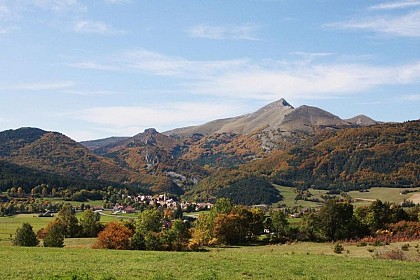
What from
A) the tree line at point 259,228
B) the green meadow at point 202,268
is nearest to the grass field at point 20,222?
the tree line at point 259,228

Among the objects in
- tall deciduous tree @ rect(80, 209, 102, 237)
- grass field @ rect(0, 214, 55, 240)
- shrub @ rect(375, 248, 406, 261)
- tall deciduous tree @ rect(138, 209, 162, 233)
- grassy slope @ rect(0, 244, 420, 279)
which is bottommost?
grass field @ rect(0, 214, 55, 240)

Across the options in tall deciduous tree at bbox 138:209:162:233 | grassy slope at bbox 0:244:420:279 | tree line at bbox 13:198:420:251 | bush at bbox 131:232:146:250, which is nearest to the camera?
grassy slope at bbox 0:244:420:279

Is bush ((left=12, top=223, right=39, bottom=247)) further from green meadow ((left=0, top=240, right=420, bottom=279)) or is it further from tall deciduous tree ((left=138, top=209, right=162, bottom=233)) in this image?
green meadow ((left=0, top=240, right=420, bottom=279))

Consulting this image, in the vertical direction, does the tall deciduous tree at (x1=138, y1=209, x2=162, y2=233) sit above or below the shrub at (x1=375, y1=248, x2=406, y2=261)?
below

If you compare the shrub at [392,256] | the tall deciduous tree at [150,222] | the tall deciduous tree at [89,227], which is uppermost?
the shrub at [392,256]

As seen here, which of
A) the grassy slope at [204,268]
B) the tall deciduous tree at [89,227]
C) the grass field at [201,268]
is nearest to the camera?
the grass field at [201,268]

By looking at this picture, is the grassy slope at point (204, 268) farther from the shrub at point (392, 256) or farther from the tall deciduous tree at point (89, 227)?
the tall deciduous tree at point (89, 227)

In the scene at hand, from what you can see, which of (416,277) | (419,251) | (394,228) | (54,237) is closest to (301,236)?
(394,228)

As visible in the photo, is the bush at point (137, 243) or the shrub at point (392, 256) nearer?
the shrub at point (392, 256)

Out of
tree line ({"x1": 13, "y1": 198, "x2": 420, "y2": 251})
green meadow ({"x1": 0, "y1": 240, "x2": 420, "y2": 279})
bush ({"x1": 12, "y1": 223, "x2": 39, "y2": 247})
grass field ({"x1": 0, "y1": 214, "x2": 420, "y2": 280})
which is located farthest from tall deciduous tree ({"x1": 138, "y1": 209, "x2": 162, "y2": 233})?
green meadow ({"x1": 0, "y1": 240, "x2": 420, "y2": 279})

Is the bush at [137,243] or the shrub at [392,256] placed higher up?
the shrub at [392,256]

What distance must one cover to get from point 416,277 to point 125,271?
2116 centimetres

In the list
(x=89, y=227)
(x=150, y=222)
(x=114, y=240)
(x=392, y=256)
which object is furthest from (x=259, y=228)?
(x=392, y=256)

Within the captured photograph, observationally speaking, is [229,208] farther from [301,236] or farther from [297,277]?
[297,277]
